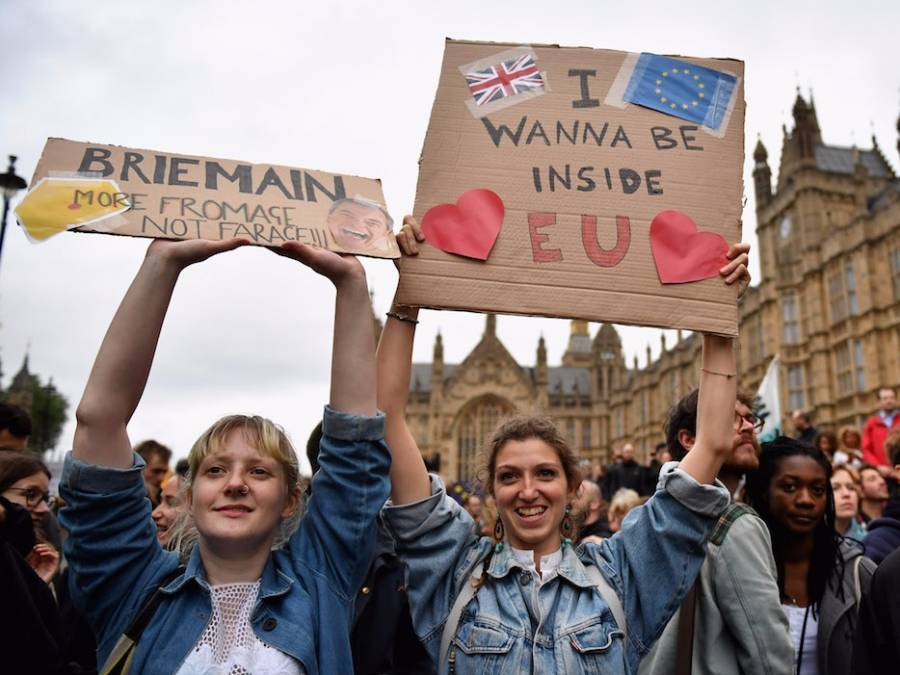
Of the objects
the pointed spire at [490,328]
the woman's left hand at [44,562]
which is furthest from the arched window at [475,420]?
the woman's left hand at [44,562]

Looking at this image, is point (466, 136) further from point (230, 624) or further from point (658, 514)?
point (230, 624)

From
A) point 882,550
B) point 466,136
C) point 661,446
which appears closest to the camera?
point 466,136

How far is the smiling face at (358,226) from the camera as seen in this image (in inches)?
87.0

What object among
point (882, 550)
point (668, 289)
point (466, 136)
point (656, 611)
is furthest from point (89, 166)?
point (882, 550)

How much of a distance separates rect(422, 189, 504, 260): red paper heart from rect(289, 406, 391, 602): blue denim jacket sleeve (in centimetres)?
65

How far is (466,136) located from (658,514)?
146 cm

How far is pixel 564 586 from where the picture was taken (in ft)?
6.97

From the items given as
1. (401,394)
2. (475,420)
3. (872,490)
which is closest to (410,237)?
(401,394)

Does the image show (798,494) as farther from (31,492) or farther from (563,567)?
(31,492)

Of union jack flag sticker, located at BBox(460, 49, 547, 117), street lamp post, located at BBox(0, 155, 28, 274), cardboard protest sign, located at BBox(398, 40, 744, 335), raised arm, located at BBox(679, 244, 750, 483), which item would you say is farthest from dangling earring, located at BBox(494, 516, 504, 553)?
street lamp post, located at BBox(0, 155, 28, 274)

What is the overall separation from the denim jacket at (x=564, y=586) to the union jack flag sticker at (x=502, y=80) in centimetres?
141

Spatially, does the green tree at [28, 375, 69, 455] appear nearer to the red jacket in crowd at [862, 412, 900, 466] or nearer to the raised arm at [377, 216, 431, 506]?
the red jacket in crowd at [862, 412, 900, 466]

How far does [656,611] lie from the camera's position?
2.12m

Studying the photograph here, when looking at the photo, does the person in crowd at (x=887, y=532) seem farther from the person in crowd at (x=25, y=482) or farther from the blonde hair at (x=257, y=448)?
the person in crowd at (x=25, y=482)
